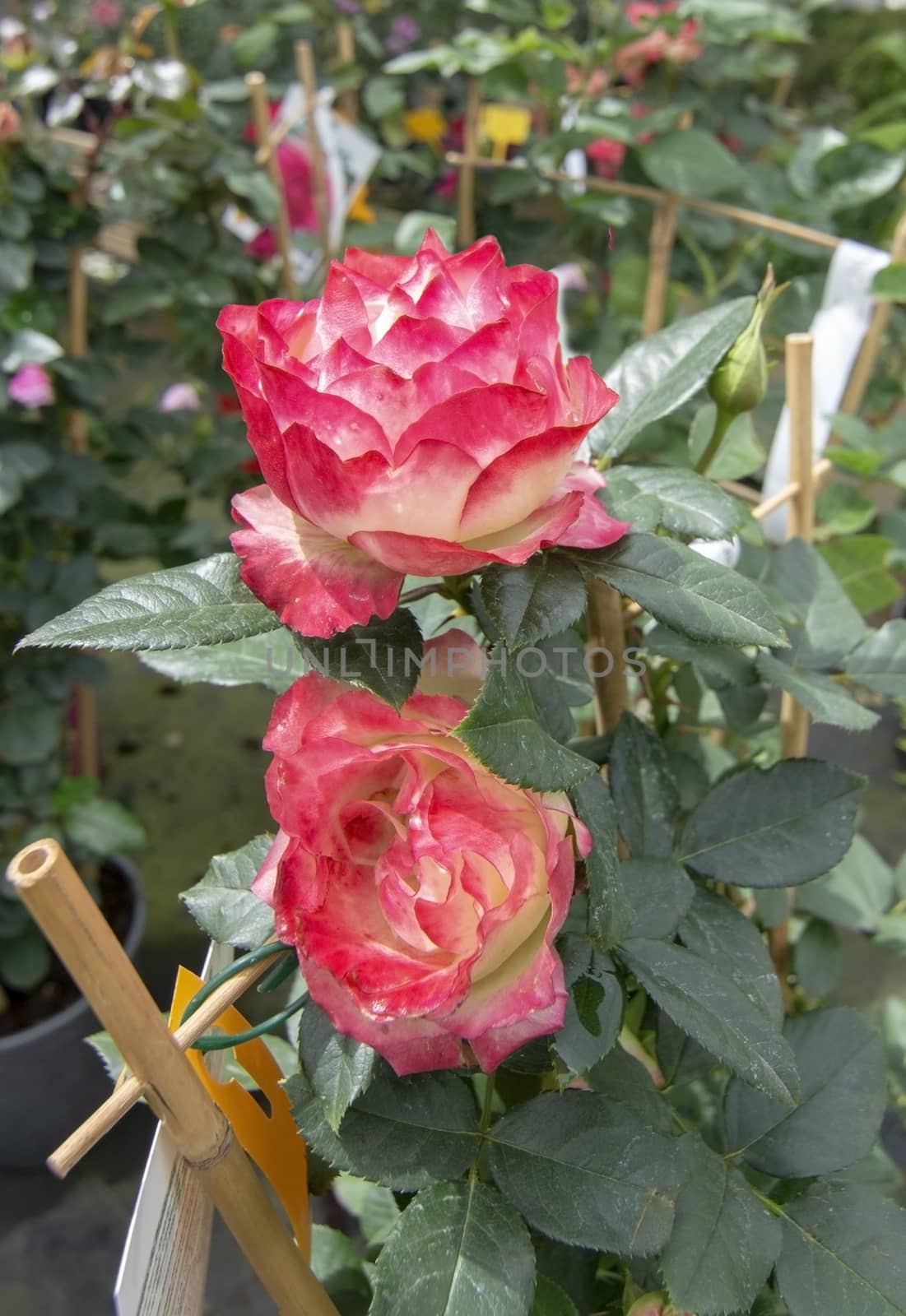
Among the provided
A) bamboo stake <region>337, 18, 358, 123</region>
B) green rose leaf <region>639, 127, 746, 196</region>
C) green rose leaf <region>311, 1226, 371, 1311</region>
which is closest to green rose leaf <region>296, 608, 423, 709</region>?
green rose leaf <region>311, 1226, 371, 1311</region>

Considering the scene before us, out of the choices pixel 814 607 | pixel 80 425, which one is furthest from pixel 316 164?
pixel 814 607

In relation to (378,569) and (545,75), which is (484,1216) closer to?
(378,569)

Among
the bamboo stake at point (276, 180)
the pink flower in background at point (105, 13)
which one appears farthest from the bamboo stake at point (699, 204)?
the pink flower in background at point (105, 13)

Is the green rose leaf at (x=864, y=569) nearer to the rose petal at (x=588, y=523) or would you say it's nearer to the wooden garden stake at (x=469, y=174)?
the rose petal at (x=588, y=523)

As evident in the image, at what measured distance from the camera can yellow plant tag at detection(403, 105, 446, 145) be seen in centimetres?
178

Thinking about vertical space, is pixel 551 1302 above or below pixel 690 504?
below

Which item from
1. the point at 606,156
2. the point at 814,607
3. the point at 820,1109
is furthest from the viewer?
the point at 606,156

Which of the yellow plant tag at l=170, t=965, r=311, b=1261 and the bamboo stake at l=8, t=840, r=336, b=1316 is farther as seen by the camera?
the yellow plant tag at l=170, t=965, r=311, b=1261

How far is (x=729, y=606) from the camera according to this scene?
0.40 m

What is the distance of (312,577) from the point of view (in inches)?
14.6

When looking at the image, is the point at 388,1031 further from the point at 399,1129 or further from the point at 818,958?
the point at 818,958

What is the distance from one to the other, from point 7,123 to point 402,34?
0.99 m

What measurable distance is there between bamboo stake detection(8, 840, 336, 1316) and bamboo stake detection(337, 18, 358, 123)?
174 cm

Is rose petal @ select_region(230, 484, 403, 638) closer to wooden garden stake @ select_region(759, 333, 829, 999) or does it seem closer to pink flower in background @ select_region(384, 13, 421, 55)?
wooden garden stake @ select_region(759, 333, 829, 999)
